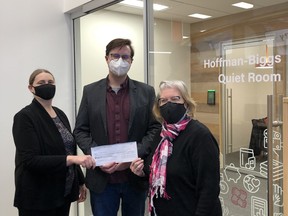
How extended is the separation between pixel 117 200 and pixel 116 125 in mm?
471

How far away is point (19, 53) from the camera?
127 inches

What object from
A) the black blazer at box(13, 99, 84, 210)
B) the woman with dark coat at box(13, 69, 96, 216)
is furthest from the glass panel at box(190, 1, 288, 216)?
the black blazer at box(13, 99, 84, 210)

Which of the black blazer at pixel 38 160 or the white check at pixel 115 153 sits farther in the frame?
the black blazer at pixel 38 160

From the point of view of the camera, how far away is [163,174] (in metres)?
1.54

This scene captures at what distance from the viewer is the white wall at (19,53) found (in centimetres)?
315

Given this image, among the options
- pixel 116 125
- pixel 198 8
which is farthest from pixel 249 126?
pixel 198 8

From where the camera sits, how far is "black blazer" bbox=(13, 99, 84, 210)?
76.3 inches

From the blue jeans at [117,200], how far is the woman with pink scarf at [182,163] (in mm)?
360

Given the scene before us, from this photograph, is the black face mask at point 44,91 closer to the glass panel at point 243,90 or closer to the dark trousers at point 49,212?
the dark trousers at point 49,212

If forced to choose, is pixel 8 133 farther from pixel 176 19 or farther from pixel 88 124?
pixel 176 19

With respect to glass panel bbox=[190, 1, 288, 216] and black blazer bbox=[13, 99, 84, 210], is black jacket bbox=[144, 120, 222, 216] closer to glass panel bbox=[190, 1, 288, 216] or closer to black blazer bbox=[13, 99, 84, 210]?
glass panel bbox=[190, 1, 288, 216]

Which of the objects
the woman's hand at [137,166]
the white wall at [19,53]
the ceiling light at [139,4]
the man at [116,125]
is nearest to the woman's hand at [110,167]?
the man at [116,125]

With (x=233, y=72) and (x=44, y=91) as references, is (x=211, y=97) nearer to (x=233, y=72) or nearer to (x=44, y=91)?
(x=233, y=72)

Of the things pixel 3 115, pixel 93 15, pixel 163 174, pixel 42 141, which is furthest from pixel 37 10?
pixel 163 174
